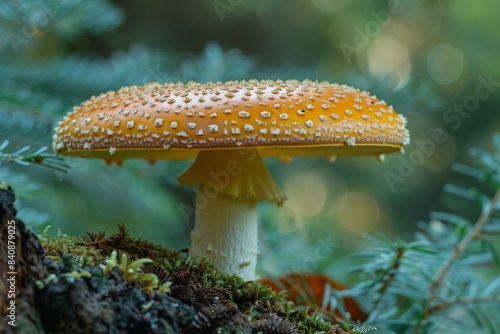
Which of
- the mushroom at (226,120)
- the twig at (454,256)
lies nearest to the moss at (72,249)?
the mushroom at (226,120)

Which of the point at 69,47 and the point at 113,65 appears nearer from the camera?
the point at 113,65

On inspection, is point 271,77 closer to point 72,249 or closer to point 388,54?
point 72,249

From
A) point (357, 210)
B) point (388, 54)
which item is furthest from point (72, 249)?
point (357, 210)

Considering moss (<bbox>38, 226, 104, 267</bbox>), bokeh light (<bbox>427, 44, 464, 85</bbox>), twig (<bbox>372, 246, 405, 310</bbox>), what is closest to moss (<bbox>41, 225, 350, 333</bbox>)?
moss (<bbox>38, 226, 104, 267</bbox>)

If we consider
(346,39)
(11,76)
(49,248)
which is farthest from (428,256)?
(346,39)

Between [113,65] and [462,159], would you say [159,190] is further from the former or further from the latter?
[462,159]

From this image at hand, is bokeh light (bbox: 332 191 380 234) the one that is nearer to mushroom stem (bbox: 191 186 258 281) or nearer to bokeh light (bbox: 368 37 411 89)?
bokeh light (bbox: 368 37 411 89)

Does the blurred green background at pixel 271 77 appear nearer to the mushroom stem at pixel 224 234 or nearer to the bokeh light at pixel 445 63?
the bokeh light at pixel 445 63
